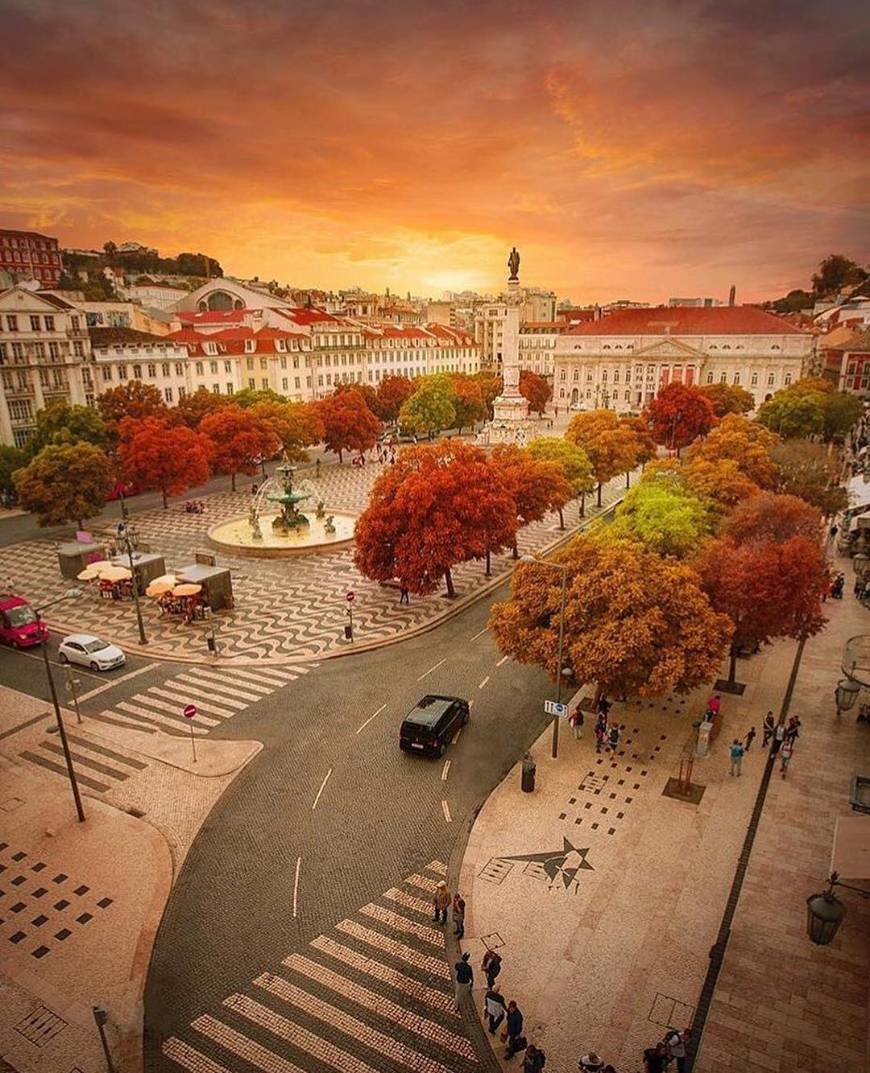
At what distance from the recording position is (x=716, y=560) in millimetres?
26797

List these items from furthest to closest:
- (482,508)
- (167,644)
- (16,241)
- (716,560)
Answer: (16,241)
(482,508)
(167,644)
(716,560)

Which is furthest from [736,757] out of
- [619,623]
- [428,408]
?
[428,408]

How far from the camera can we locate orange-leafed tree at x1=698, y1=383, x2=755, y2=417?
90.7 meters

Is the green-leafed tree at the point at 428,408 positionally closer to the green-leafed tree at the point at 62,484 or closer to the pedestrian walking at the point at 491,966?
the green-leafed tree at the point at 62,484

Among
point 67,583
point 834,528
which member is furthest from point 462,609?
point 834,528

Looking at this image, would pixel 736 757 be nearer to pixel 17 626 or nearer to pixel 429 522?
pixel 429 522

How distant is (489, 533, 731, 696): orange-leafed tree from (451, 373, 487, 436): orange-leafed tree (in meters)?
69.9

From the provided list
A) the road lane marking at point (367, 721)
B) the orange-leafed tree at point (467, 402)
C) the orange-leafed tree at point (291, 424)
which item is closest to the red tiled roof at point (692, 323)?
the orange-leafed tree at point (467, 402)

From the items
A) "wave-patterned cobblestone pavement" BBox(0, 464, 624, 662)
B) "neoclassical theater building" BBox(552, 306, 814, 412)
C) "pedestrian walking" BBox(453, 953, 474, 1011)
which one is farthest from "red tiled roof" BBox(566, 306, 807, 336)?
"pedestrian walking" BBox(453, 953, 474, 1011)

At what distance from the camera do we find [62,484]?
46.5 metres

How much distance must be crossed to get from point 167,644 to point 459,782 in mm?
17094

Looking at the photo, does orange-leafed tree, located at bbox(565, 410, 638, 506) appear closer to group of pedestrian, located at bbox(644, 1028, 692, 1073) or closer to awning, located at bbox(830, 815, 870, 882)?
→ awning, located at bbox(830, 815, 870, 882)

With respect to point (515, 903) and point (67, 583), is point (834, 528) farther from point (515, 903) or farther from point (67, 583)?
point (67, 583)

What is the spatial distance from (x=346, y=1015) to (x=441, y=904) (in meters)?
3.22
